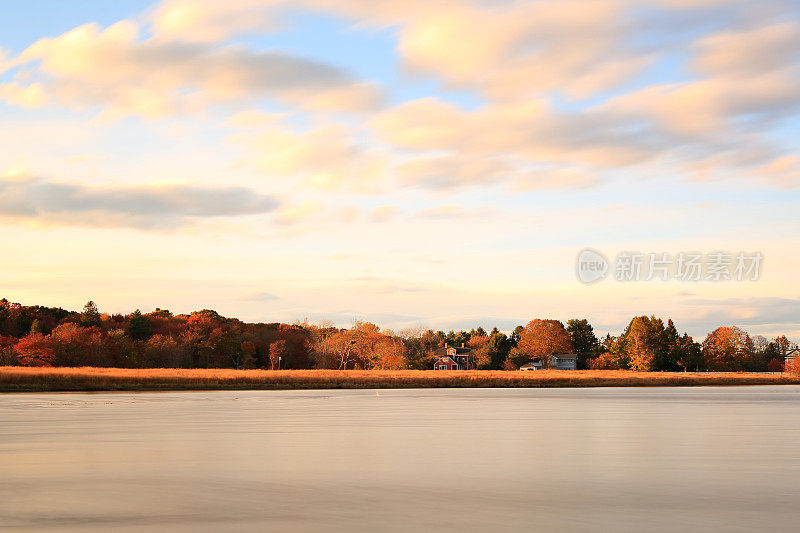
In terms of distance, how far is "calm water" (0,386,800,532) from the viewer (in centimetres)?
1254

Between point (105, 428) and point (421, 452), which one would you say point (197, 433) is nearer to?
point (105, 428)

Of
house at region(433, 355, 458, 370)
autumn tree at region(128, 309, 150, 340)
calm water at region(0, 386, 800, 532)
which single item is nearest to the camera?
calm water at region(0, 386, 800, 532)

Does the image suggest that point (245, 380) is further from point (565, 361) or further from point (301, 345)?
point (565, 361)

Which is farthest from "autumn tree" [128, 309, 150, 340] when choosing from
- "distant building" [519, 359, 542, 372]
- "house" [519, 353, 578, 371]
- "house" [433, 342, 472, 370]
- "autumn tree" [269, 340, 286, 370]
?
"house" [519, 353, 578, 371]

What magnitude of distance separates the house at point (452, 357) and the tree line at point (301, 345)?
217 cm

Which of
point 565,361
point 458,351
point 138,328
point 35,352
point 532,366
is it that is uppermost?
point 138,328

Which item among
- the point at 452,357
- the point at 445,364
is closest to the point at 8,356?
the point at 445,364

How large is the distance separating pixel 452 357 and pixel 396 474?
14459cm

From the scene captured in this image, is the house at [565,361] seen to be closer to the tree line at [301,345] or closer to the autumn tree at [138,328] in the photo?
the tree line at [301,345]

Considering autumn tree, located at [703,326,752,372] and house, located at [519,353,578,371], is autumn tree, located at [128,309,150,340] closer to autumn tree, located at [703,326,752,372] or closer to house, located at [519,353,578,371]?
house, located at [519,353,578,371]

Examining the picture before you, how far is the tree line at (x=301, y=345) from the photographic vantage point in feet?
348

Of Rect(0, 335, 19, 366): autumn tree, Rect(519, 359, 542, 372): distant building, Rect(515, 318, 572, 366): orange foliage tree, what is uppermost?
Rect(515, 318, 572, 366): orange foliage tree

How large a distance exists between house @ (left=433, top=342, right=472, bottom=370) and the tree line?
7.11 ft

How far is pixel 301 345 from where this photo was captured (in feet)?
458
